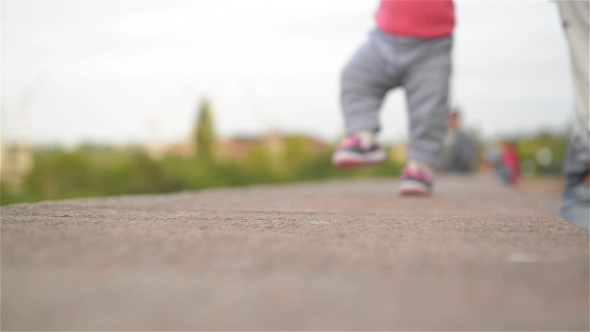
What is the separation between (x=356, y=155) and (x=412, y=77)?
0.52 m

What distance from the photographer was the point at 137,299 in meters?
0.76

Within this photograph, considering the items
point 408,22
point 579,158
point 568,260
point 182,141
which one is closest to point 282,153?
point 182,141

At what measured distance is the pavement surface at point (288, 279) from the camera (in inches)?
27.7

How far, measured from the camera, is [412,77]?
3.30m

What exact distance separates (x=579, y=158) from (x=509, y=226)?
50.7 inches

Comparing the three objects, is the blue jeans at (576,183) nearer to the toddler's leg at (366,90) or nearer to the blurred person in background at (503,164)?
the toddler's leg at (366,90)

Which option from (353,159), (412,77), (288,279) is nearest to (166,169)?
(412,77)

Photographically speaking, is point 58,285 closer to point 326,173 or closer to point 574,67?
point 574,67

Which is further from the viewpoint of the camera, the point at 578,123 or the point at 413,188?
the point at 413,188

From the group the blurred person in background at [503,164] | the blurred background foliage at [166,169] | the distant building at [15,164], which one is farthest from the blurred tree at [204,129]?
the blurred person in background at [503,164]

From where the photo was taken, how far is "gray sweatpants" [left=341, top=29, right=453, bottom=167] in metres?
3.25

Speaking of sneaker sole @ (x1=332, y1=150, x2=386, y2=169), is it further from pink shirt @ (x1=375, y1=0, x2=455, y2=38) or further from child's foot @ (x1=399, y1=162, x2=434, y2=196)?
pink shirt @ (x1=375, y1=0, x2=455, y2=38)

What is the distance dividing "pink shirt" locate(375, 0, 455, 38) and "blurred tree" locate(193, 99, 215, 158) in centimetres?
736

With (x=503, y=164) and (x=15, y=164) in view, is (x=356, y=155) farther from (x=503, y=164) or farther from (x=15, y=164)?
(x=503, y=164)
